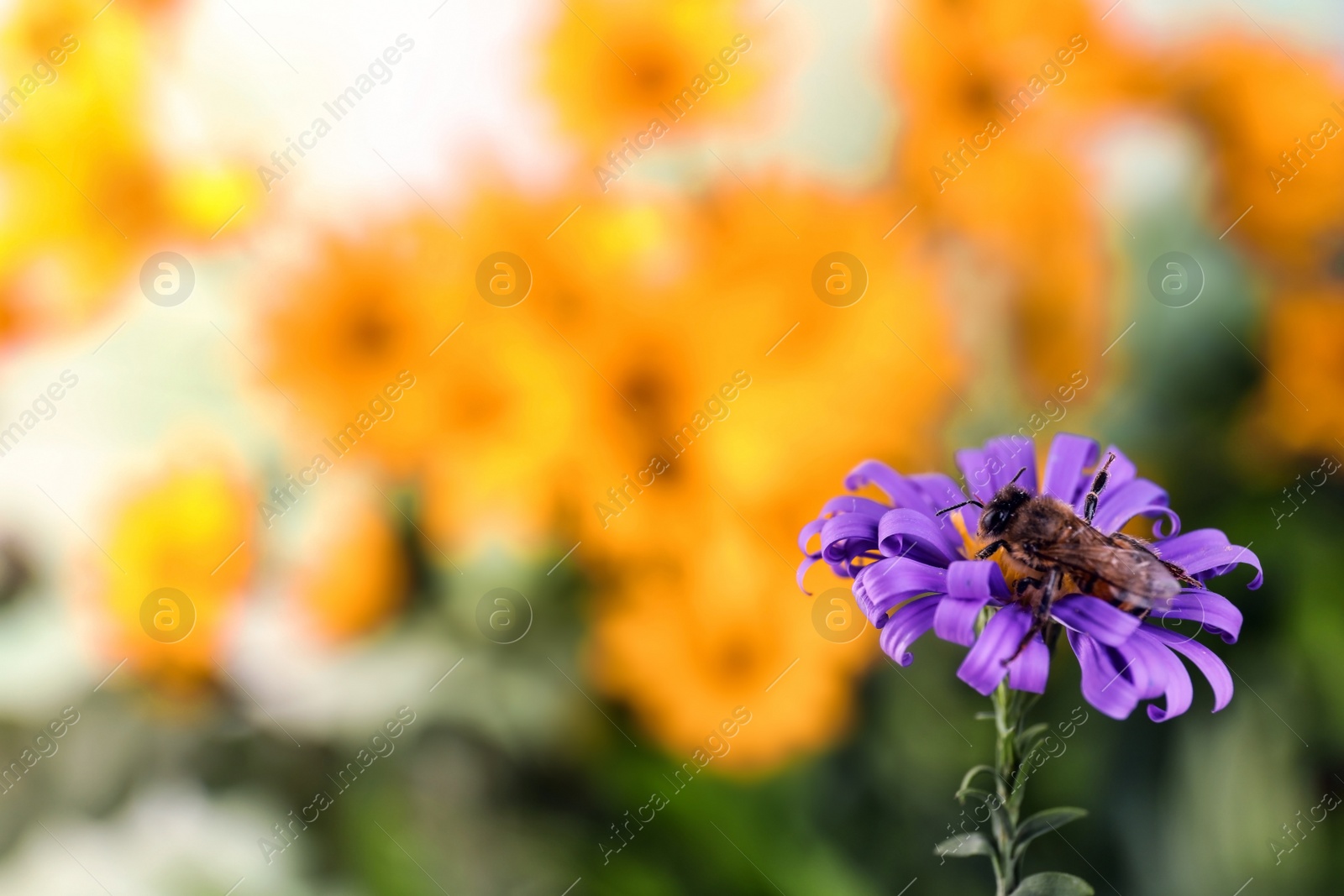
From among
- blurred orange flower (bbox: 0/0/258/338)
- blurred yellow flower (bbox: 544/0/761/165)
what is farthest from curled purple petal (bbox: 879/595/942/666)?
blurred orange flower (bbox: 0/0/258/338)

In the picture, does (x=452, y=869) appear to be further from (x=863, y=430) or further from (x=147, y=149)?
(x=147, y=149)

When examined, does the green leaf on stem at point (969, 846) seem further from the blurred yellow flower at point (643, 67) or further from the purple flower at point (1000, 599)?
the blurred yellow flower at point (643, 67)

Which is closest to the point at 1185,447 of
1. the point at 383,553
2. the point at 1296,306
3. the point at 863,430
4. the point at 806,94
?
the point at 1296,306

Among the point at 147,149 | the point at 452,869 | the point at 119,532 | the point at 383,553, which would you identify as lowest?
the point at 452,869

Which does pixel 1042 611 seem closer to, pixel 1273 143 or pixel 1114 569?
pixel 1114 569

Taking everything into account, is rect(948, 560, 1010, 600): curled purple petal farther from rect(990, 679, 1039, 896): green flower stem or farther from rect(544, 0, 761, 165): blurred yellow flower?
rect(544, 0, 761, 165): blurred yellow flower

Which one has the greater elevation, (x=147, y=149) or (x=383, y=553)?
(x=147, y=149)

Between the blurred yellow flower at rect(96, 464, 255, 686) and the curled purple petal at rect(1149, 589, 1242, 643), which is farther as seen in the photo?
the blurred yellow flower at rect(96, 464, 255, 686)
